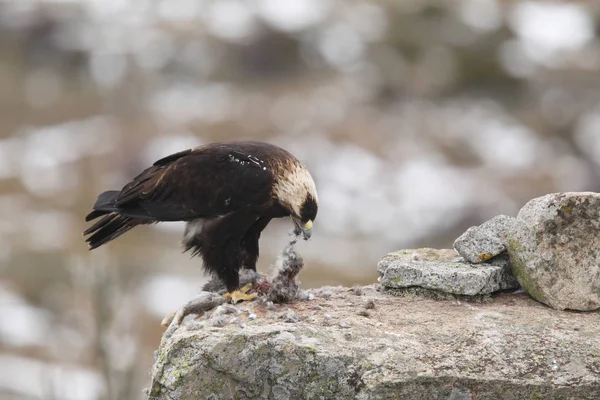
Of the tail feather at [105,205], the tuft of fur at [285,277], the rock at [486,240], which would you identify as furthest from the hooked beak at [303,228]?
the tail feather at [105,205]

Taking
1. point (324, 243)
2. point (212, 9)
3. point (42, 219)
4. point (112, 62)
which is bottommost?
point (324, 243)

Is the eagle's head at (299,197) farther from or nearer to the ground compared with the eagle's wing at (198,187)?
nearer to the ground

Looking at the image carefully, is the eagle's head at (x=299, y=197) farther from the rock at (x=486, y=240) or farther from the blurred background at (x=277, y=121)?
the blurred background at (x=277, y=121)

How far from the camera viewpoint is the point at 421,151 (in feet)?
140

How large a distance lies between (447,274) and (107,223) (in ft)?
10.5

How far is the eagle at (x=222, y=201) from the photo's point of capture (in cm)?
741

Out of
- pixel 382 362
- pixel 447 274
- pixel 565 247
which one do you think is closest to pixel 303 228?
pixel 447 274

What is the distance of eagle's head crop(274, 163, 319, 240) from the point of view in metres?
7.36

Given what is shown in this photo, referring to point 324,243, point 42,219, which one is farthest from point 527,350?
point 42,219

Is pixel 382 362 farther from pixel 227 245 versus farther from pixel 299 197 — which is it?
pixel 227 245

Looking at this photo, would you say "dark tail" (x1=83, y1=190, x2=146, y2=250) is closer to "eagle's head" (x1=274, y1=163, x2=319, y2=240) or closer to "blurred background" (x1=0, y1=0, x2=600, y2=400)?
"eagle's head" (x1=274, y1=163, x2=319, y2=240)

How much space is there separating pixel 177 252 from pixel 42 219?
797cm

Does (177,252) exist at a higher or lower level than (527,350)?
higher

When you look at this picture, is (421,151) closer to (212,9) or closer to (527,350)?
(212,9)
